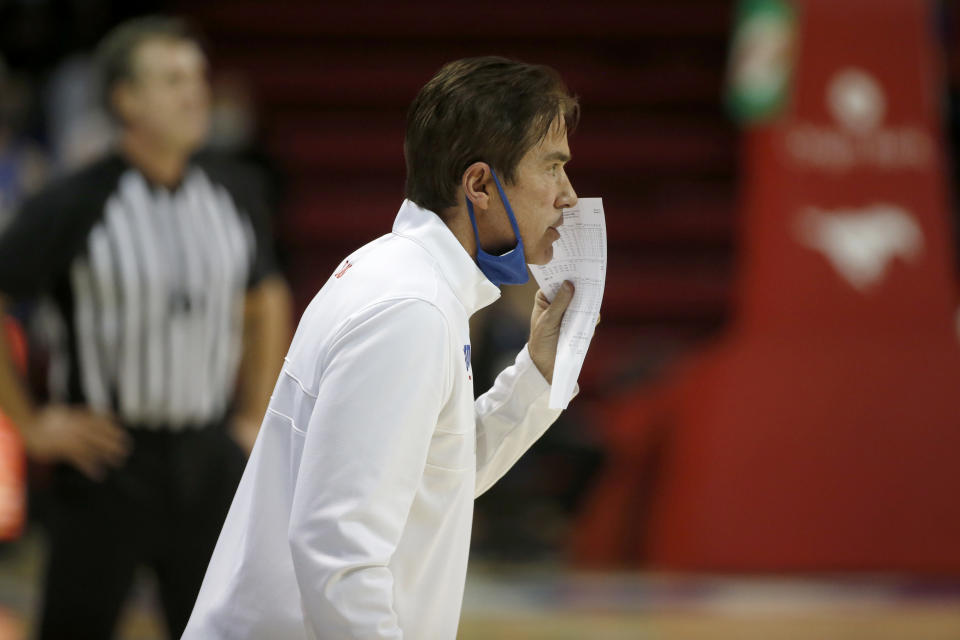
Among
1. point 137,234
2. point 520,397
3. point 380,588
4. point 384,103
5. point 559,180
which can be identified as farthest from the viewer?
point 384,103

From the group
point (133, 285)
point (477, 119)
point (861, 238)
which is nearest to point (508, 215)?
point (477, 119)

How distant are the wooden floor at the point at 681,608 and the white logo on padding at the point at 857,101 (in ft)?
6.20

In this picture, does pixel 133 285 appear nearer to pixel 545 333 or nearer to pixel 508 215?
pixel 545 333

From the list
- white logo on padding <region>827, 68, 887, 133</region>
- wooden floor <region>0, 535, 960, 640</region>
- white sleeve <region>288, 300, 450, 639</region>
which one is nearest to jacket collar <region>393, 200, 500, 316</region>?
white sleeve <region>288, 300, 450, 639</region>

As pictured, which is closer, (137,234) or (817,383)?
(137,234)

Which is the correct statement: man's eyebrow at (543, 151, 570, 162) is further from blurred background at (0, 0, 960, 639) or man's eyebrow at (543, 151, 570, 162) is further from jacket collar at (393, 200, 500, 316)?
blurred background at (0, 0, 960, 639)

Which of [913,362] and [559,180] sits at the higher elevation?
[559,180]

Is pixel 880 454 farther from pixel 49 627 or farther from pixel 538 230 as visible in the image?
pixel 538 230

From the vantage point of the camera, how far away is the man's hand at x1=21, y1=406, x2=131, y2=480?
9.46ft

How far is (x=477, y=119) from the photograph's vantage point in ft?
5.32

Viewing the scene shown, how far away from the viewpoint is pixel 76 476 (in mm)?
2943

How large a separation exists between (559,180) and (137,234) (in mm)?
1536

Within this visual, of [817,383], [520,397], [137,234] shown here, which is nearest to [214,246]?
[137,234]

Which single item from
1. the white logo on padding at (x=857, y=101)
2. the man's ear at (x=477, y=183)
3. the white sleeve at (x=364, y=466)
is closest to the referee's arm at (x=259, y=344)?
the man's ear at (x=477, y=183)
